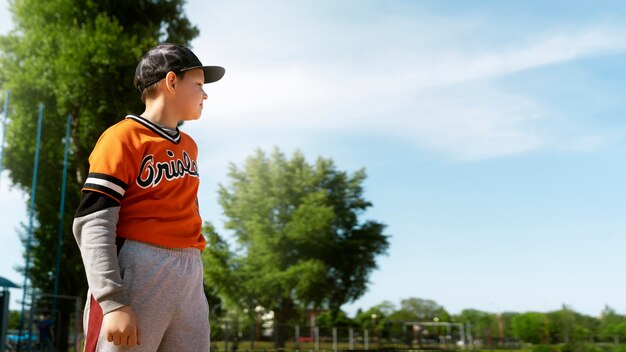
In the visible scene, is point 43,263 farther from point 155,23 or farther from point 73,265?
point 155,23

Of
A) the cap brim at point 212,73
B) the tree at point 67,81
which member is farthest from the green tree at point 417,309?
the cap brim at point 212,73

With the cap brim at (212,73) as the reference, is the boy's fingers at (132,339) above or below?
below

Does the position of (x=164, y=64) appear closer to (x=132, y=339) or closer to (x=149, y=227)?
(x=149, y=227)

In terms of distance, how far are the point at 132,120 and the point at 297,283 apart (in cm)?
3338

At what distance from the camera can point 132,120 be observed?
2410mm

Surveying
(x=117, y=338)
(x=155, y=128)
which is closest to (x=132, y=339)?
(x=117, y=338)

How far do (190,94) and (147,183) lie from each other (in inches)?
17.1

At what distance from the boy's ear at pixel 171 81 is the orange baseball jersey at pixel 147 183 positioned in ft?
0.53

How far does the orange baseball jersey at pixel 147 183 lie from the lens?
2.22 m

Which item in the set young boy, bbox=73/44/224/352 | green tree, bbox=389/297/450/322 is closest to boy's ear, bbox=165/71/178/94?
young boy, bbox=73/44/224/352

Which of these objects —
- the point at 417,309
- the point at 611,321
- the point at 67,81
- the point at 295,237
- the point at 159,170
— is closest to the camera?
the point at 159,170

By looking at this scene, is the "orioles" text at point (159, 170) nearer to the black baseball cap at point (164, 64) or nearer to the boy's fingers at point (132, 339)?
the black baseball cap at point (164, 64)

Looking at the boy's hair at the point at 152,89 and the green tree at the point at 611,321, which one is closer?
the boy's hair at the point at 152,89

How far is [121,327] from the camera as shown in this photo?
207 centimetres
